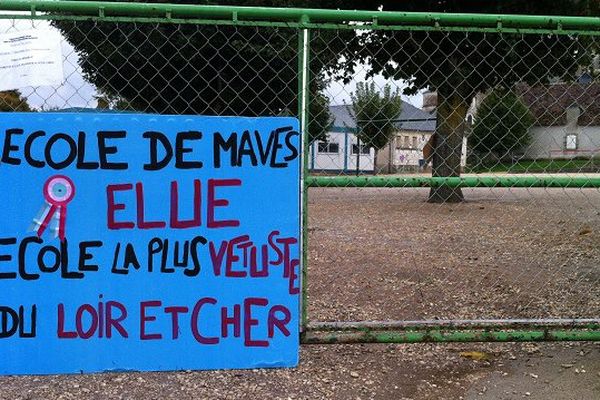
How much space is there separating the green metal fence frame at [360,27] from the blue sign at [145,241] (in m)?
0.20

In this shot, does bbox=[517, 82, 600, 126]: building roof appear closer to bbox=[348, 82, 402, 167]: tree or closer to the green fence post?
bbox=[348, 82, 402, 167]: tree

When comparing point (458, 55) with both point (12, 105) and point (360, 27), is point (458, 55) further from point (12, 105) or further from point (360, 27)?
point (360, 27)

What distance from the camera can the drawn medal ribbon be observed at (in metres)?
2.46

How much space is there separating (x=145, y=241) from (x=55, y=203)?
1.31 feet

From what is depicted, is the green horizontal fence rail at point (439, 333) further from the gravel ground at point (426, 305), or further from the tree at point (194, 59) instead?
the tree at point (194, 59)

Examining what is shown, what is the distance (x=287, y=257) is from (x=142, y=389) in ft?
3.75

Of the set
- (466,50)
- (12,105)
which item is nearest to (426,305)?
(12,105)

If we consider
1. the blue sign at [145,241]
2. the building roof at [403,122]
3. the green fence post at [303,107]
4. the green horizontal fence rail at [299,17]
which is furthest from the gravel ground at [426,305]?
the green horizontal fence rail at [299,17]

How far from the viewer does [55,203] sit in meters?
2.46

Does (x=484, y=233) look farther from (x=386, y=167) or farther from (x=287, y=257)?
(x=287, y=257)

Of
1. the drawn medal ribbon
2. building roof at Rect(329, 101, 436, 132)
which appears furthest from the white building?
the drawn medal ribbon

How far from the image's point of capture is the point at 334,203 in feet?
37.9

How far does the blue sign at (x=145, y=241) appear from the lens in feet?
8.07

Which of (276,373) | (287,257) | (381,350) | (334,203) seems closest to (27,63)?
(287,257)
